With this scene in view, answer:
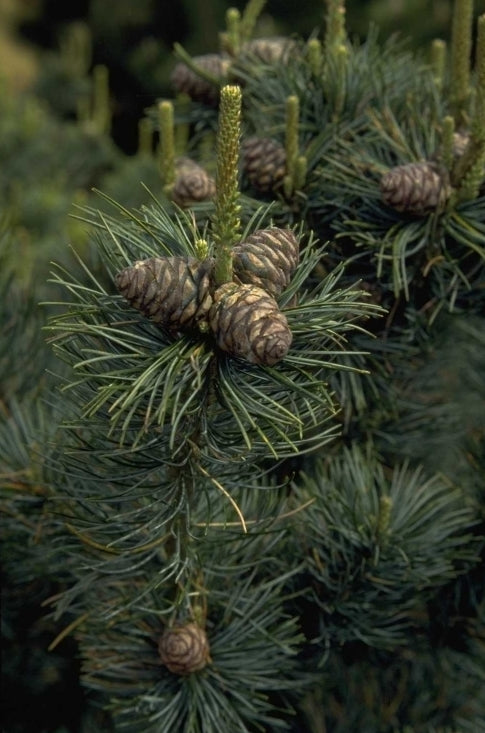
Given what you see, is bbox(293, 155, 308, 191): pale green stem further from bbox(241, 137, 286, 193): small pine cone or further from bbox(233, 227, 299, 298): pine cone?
bbox(233, 227, 299, 298): pine cone

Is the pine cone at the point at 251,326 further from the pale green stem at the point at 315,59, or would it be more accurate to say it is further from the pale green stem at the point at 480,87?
the pale green stem at the point at 315,59

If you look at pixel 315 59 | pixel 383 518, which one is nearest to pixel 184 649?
pixel 383 518

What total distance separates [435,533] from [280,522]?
0.10 meters

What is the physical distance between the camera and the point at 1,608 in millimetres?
758

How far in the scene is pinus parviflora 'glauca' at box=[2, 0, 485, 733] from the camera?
479 millimetres

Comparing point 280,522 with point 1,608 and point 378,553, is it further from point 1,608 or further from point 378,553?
point 1,608

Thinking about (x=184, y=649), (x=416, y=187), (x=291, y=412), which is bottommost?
(x=184, y=649)

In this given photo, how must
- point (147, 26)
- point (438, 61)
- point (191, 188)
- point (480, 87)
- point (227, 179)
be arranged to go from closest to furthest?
point (227, 179) < point (480, 87) < point (191, 188) < point (438, 61) < point (147, 26)

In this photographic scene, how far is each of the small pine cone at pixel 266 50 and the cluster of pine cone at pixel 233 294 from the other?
14.1 inches

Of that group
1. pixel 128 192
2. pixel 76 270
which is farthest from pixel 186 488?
pixel 128 192

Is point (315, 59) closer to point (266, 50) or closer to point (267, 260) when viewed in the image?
point (266, 50)

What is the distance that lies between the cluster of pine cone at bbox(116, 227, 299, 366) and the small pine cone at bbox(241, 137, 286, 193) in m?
0.20

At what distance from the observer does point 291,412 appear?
0.52 meters

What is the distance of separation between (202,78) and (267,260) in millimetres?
384
